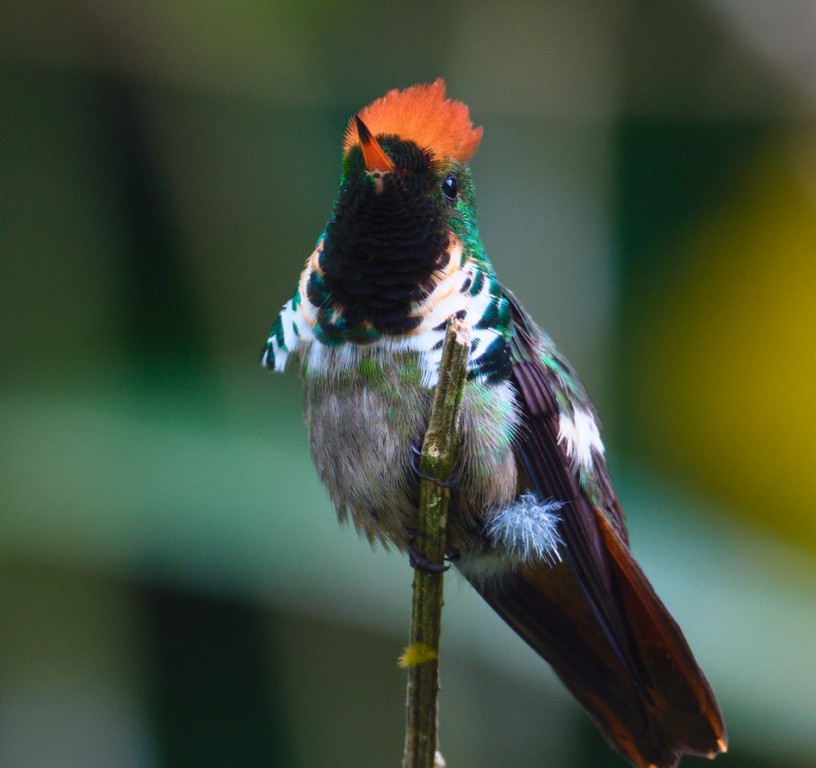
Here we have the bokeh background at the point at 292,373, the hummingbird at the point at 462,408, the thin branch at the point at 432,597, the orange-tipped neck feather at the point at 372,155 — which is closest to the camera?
the thin branch at the point at 432,597

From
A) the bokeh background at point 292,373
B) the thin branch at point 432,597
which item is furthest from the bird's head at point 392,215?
the bokeh background at point 292,373

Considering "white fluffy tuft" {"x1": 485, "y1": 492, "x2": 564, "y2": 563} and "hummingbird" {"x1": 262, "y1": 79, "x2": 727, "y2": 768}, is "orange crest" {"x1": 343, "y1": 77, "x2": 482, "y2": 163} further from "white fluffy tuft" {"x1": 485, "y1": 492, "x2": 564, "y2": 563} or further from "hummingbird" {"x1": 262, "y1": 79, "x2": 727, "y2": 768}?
"white fluffy tuft" {"x1": 485, "y1": 492, "x2": 564, "y2": 563}

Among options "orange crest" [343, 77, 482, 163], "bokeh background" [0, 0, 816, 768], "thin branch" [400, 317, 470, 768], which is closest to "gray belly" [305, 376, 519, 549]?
"thin branch" [400, 317, 470, 768]

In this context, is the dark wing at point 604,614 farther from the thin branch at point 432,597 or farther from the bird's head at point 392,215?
the thin branch at point 432,597

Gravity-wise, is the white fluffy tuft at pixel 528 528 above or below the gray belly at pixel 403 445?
below

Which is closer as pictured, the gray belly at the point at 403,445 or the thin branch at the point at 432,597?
the thin branch at the point at 432,597

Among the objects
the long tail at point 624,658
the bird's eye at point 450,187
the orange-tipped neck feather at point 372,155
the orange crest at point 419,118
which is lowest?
the long tail at point 624,658

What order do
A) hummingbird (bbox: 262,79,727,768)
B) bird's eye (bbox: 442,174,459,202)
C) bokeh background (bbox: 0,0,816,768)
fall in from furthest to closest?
bokeh background (bbox: 0,0,816,768)
bird's eye (bbox: 442,174,459,202)
hummingbird (bbox: 262,79,727,768)
